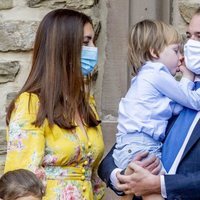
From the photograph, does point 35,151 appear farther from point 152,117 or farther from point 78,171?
point 152,117

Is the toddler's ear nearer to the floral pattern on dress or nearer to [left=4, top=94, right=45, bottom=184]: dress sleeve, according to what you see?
[left=4, top=94, right=45, bottom=184]: dress sleeve

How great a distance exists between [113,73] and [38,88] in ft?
3.04

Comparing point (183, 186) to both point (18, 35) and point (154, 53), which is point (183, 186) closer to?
point (154, 53)

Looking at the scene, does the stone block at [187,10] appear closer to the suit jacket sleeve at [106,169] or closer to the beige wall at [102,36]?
the beige wall at [102,36]

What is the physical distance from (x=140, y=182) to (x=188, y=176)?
0.62 feet

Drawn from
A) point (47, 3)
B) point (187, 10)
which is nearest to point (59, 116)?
point (47, 3)

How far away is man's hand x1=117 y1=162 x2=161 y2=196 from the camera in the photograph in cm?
315

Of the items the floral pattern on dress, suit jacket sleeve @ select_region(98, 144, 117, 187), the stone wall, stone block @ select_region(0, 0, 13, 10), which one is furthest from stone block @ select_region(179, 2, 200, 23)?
the floral pattern on dress

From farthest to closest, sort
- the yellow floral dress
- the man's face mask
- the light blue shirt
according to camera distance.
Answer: the man's face mask, the yellow floral dress, the light blue shirt

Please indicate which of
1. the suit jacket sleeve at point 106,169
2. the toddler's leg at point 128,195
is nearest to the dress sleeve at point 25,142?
the suit jacket sleeve at point 106,169

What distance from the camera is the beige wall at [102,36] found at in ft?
14.2

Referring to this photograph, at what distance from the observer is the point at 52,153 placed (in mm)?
3445

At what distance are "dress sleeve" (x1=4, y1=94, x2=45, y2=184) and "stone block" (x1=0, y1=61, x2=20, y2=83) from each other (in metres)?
0.93

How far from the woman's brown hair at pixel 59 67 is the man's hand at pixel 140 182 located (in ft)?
1.30
